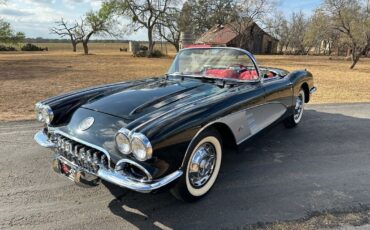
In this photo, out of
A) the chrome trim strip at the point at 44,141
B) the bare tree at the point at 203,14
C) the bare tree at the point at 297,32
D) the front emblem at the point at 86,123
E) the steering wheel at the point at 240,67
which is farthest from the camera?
the bare tree at the point at 297,32

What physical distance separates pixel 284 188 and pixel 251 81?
4.56 feet

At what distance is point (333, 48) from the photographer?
177 ft

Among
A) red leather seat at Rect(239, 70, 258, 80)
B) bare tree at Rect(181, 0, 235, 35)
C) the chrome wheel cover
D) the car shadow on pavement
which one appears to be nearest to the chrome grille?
the car shadow on pavement

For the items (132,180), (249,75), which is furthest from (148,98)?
(249,75)

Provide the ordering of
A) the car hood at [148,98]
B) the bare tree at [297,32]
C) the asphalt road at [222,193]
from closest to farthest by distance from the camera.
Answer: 1. the asphalt road at [222,193]
2. the car hood at [148,98]
3. the bare tree at [297,32]

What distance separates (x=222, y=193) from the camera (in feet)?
10.7

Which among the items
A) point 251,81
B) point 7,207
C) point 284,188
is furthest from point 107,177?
point 251,81

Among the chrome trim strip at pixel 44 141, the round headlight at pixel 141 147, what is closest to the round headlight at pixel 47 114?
the chrome trim strip at pixel 44 141

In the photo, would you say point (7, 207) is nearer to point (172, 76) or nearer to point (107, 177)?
point (107, 177)

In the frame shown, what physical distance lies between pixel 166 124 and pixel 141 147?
0.98 ft

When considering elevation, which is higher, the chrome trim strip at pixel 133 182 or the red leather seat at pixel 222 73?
the red leather seat at pixel 222 73

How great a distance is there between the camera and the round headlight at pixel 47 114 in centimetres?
334

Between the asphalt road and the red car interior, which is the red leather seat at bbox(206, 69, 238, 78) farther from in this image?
the asphalt road

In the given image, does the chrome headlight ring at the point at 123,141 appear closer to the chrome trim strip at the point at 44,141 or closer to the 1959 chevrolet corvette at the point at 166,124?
the 1959 chevrolet corvette at the point at 166,124
